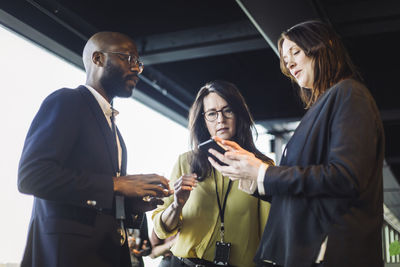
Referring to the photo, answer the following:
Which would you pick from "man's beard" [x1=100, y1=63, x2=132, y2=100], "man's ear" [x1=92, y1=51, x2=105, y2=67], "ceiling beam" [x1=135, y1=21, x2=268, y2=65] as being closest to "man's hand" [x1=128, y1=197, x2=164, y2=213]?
"man's beard" [x1=100, y1=63, x2=132, y2=100]

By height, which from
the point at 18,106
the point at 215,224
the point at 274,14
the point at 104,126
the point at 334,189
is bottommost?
the point at 215,224

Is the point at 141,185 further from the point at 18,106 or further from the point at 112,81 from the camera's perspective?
the point at 18,106

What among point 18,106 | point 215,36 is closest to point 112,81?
point 18,106

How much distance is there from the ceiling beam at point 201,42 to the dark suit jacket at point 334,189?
3.66 m

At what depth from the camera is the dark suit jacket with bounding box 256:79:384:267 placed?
1.28m

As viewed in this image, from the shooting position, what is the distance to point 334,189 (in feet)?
4.22

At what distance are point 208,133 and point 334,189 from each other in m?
1.35

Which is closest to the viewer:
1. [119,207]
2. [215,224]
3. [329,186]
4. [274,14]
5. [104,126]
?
[329,186]

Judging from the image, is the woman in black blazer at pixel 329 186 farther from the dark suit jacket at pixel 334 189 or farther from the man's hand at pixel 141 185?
the man's hand at pixel 141 185

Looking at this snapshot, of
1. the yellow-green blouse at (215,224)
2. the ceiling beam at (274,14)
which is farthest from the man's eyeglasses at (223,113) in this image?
the ceiling beam at (274,14)

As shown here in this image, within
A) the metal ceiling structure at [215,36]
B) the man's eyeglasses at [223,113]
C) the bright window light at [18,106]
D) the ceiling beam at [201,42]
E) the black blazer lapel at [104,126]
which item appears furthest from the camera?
the ceiling beam at [201,42]

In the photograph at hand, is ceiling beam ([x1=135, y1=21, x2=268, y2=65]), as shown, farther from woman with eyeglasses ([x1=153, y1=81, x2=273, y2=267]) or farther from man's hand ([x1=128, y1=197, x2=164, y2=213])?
man's hand ([x1=128, y1=197, x2=164, y2=213])

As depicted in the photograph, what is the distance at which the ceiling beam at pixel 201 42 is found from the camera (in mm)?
4957

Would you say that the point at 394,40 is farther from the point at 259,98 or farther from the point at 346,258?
the point at 346,258
